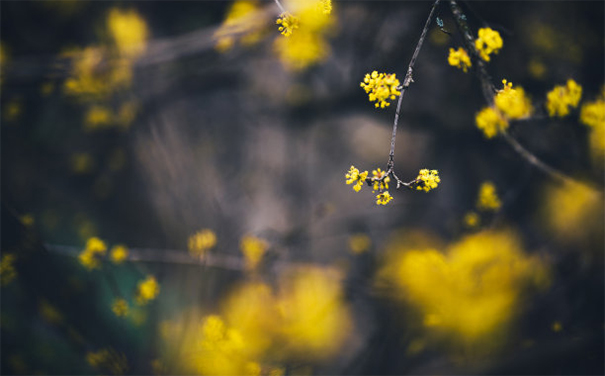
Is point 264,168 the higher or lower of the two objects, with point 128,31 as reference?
lower

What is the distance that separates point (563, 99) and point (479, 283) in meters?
1.80

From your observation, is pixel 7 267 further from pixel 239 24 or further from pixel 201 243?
pixel 239 24

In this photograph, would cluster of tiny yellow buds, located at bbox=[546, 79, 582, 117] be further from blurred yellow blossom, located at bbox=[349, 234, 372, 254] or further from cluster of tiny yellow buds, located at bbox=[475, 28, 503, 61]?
blurred yellow blossom, located at bbox=[349, 234, 372, 254]

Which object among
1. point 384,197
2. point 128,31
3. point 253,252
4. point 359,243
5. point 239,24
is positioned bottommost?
point 384,197

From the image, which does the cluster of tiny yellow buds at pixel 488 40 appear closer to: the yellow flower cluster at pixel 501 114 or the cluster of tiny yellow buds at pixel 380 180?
the yellow flower cluster at pixel 501 114

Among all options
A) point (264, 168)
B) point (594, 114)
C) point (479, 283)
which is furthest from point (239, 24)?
point (479, 283)

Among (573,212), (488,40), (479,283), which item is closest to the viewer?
(488,40)

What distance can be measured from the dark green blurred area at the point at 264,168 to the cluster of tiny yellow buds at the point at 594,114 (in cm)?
14

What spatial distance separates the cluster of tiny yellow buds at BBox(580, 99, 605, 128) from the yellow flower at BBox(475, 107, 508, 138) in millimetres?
502

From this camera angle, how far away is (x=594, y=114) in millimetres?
1862

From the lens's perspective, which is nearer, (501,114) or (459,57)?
(459,57)

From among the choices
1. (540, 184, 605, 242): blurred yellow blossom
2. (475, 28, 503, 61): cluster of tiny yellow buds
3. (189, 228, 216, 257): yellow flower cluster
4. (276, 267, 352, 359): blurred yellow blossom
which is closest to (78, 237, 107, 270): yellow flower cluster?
(189, 228, 216, 257): yellow flower cluster

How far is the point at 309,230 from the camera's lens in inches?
163

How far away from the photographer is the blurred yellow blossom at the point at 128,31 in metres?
3.71
